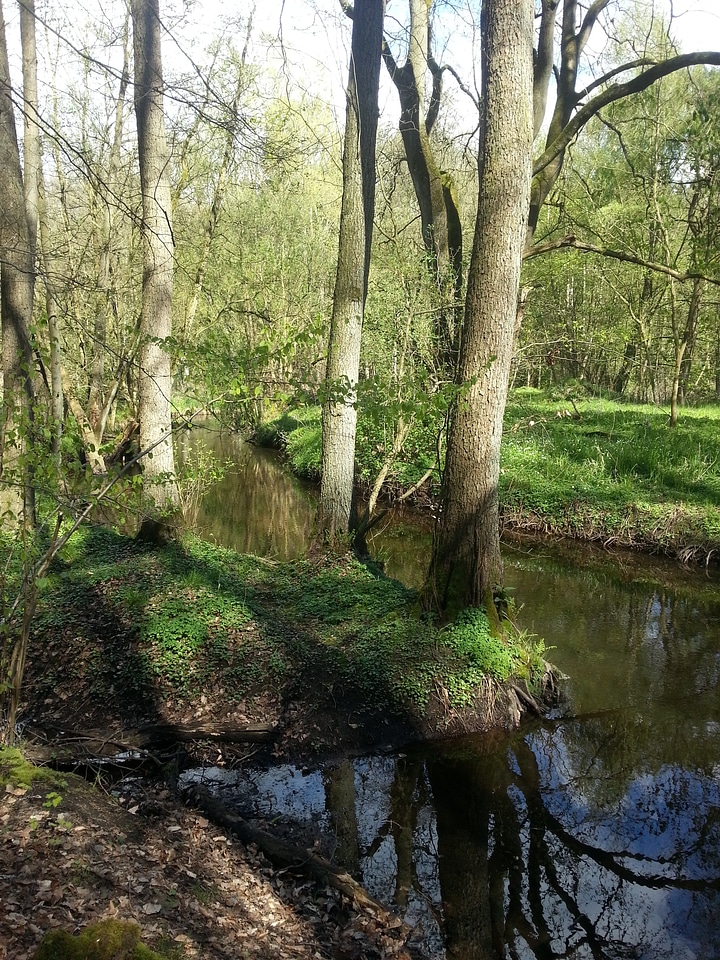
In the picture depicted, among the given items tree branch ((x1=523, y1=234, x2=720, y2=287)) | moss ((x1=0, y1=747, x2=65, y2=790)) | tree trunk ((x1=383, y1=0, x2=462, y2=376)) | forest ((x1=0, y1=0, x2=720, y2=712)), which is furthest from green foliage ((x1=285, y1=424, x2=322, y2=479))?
moss ((x1=0, y1=747, x2=65, y2=790))

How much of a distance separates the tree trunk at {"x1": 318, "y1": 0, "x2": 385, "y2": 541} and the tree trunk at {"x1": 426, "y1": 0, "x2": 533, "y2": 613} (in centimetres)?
189

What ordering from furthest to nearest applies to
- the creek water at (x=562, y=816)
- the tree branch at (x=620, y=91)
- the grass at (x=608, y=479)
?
the grass at (x=608, y=479)
the tree branch at (x=620, y=91)
the creek water at (x=562, y=816)

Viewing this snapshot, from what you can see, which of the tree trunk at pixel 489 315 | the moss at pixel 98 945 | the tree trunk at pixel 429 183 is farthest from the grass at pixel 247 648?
the tree trunk at pixel 429 183

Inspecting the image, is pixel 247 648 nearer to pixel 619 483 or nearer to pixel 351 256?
pixel 351 256

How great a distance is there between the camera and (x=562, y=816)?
16.6 ft

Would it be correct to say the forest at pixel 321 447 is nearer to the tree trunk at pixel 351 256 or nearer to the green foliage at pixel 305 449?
the tree trunk at pixel 351 256

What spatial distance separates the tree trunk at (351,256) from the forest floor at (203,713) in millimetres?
932

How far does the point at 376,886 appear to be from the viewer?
13.9 feet

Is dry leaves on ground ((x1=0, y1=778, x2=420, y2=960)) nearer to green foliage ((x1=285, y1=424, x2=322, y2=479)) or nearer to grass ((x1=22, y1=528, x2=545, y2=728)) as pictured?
grass ((x1=22, y1=528, x2=545, y2=728))

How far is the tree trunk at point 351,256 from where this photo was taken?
25.8 ft

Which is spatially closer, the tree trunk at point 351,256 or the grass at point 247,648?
the grass at point 247,648

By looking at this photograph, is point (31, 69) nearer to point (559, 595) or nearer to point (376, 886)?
point (559, 595)

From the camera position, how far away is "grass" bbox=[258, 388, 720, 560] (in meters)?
11.0

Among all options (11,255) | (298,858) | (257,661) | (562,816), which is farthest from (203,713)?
(11,255)
